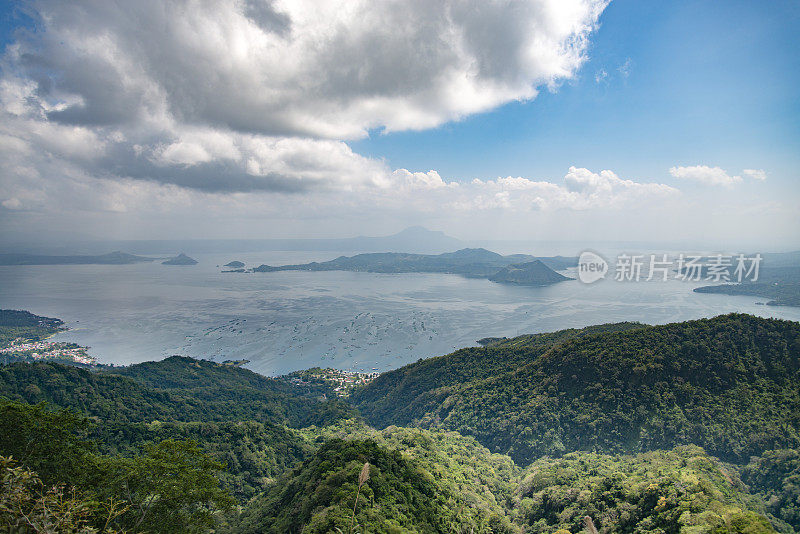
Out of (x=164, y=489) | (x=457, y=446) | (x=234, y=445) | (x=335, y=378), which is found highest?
(x=164, y=489)

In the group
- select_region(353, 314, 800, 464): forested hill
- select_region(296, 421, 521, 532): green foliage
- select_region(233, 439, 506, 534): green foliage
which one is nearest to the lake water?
select_region(353, 314, 800, 464): forested hill

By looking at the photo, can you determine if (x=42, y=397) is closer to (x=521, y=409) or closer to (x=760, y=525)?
(x=521, y=409)

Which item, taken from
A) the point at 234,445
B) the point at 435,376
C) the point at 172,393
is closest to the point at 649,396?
the point at 435,376

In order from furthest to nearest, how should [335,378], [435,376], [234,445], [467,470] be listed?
[335,378], [435,376], [234,445], [467,470]

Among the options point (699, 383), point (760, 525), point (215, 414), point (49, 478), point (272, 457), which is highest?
point (49, 478)

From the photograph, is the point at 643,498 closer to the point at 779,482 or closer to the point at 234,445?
the point at 779,482

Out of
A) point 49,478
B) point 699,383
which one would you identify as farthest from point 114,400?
point 699,383
